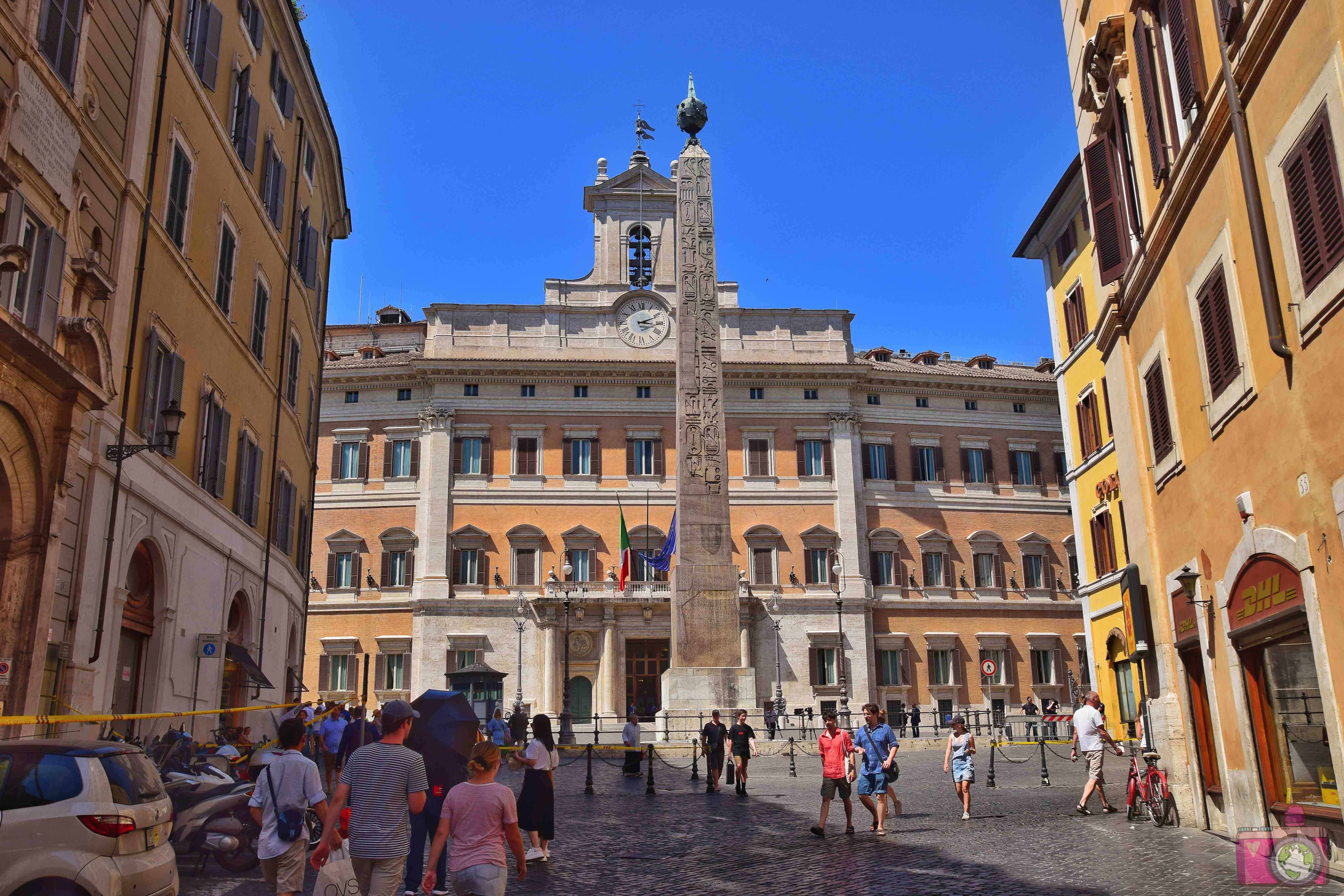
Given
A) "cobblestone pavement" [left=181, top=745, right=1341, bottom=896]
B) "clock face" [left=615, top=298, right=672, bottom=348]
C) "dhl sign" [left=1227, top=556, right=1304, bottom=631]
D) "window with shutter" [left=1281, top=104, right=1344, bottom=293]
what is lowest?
"cobblestone pavement" [left=181, top=745, right=1341, bottom=896]

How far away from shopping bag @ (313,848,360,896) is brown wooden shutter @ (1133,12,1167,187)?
9.12 metres

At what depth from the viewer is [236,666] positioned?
1802 cm

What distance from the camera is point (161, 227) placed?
1345 cm

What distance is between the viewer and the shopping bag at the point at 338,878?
548cm

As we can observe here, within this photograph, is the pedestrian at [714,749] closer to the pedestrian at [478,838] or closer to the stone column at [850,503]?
the pedestrian at [478,838]

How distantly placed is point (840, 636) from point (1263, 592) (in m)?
28.4

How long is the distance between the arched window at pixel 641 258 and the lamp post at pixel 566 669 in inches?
453

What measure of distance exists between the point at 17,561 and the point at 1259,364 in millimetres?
10563

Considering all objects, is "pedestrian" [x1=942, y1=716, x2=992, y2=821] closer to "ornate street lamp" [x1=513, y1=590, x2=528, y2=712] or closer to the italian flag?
the italian flag

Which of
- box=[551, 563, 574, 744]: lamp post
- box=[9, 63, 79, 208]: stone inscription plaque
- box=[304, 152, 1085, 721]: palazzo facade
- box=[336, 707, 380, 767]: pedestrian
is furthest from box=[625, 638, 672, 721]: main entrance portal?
box=[9, 63, 79, 208]: stone inscription plaque

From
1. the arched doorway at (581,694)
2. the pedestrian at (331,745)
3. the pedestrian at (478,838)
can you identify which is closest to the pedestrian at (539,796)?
the pedestrian at (478,838)

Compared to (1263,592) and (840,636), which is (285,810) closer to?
(1263,592)

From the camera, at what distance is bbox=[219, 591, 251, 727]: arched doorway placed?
17281mm

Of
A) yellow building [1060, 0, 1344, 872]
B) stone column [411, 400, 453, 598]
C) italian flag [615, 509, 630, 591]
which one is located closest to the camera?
yellow building [1060, 0, 1344, 872]
